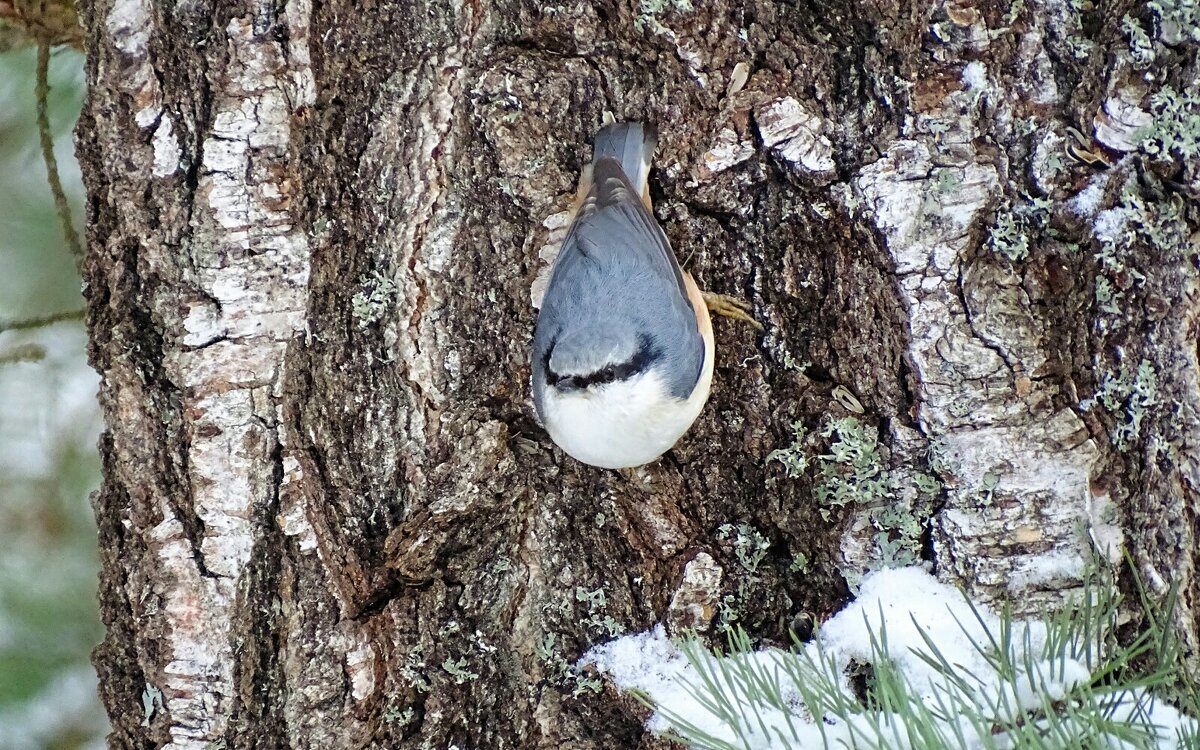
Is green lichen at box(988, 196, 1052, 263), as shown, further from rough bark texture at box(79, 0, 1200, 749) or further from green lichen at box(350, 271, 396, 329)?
green lichen at box(350, 271, 396, 329)

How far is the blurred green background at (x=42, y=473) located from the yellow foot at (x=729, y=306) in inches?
61.8

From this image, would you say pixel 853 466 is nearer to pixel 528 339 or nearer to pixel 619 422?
pixel 619 422

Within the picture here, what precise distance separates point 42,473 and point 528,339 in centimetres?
144

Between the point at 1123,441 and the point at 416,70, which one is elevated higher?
the point at 416,70

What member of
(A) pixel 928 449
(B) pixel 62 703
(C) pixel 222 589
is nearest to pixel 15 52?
(C) pixel 222 589

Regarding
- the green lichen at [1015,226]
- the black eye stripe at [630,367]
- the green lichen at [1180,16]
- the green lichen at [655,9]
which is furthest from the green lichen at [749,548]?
the green lichen at [1180,16]

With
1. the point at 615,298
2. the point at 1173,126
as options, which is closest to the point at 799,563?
the point at 615,298

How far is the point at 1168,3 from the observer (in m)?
1.44

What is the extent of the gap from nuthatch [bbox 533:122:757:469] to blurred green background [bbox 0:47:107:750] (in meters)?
1.33

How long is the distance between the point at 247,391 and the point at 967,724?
1159 millimetres

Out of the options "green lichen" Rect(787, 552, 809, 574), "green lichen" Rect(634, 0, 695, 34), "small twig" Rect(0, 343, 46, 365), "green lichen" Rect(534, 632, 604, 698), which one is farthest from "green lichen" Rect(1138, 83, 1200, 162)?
"small twig" Rect(0, 343, 46, 365)

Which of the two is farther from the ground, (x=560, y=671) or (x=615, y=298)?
(x=615, y=298)

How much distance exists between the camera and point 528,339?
174cm

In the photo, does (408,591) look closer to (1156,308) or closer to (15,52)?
(1156,308)
